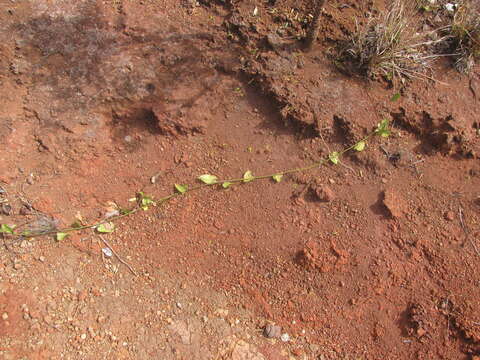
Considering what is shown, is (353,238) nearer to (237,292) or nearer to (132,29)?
(237,292)

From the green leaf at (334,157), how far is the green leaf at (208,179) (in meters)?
0.80

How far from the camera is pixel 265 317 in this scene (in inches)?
89.5

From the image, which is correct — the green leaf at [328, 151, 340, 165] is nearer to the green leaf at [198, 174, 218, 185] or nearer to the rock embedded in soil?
the rock embedded in soil

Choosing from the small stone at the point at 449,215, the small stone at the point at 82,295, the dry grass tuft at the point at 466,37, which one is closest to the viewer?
the small stone at the point at 82,295

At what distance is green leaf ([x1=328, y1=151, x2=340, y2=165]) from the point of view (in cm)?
244

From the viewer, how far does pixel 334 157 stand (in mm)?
2457

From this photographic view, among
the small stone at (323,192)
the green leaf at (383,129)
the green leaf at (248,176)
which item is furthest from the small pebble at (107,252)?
the green leaf at (383,129)

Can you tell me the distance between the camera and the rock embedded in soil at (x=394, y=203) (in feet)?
7.77

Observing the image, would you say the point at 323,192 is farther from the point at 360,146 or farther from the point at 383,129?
the point at 383,129

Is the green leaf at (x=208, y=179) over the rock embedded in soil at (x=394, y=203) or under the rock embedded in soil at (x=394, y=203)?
under

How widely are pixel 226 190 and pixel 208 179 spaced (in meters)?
0.14

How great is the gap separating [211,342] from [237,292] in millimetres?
334

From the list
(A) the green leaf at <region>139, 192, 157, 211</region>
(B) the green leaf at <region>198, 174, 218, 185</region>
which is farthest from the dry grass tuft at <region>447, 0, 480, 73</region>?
(A) the green leaf at <region>139, 192, 157, 211</region>

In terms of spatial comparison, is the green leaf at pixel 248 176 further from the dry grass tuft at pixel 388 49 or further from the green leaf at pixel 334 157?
the dry grass tuft at pixel 388 49
